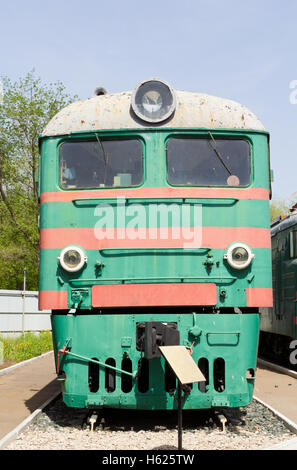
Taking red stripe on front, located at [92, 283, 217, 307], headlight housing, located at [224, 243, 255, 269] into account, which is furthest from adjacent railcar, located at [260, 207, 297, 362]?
red stripe on front, located at [92, 283, 217, 307]

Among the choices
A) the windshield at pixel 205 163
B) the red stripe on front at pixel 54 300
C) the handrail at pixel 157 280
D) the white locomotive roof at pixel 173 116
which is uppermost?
the white locomotive roof at pixel 173 116

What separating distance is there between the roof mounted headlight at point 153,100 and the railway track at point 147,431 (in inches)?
144

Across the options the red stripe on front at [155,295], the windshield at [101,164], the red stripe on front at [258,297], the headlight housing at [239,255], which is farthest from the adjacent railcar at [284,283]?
the windshield at [101,164]

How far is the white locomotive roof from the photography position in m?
7.15

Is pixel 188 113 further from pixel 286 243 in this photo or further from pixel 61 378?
pixel 286 243

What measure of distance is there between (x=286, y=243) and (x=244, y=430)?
278 inches

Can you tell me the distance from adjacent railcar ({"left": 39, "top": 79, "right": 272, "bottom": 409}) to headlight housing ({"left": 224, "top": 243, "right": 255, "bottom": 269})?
0.06ft

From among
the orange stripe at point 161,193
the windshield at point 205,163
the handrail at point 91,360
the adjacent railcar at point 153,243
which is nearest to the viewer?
the handrail at point 91,360

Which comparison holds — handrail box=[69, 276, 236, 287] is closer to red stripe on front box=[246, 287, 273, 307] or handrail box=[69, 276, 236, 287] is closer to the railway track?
red stripe on front box=[246, 287, 273, 307]

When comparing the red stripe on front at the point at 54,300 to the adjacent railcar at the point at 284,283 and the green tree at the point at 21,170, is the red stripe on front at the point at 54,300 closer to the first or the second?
the adjacent railcar at the point at 284,283

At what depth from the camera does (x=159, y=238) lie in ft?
22.6

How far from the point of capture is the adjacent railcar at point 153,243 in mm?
6598

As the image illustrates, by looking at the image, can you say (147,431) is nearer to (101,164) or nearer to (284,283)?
(101,164)
